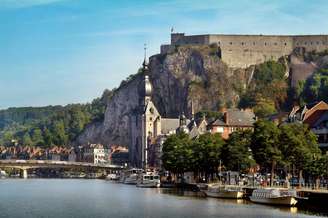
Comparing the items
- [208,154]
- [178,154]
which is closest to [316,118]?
[208,154]

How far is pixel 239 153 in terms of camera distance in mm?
99625

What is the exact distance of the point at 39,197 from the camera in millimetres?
100812

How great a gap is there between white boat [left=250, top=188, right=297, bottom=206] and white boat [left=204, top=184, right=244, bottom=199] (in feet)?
24.5

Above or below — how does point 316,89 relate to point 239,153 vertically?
above

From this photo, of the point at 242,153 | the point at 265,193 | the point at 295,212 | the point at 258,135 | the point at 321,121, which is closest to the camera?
the point at 295,212

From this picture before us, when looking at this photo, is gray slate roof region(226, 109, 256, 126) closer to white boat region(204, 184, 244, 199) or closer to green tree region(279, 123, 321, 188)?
white boat region(204, 184, 244, 199)

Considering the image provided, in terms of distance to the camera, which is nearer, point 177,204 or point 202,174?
point 177,204

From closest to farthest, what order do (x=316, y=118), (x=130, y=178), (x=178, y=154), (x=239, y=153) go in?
(x=239, y=153), (x=316, y=118), (x=178, y=154), (x=130, y=178)

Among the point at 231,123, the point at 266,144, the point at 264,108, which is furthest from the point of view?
the point at 264,108

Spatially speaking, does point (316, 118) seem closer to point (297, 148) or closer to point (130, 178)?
point (297, 148)

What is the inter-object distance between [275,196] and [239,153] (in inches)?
737

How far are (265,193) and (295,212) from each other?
9934 mm

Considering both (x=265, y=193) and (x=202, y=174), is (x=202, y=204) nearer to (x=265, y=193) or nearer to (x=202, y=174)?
(x=265, y=193)

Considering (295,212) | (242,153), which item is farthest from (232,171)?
(295,212)
